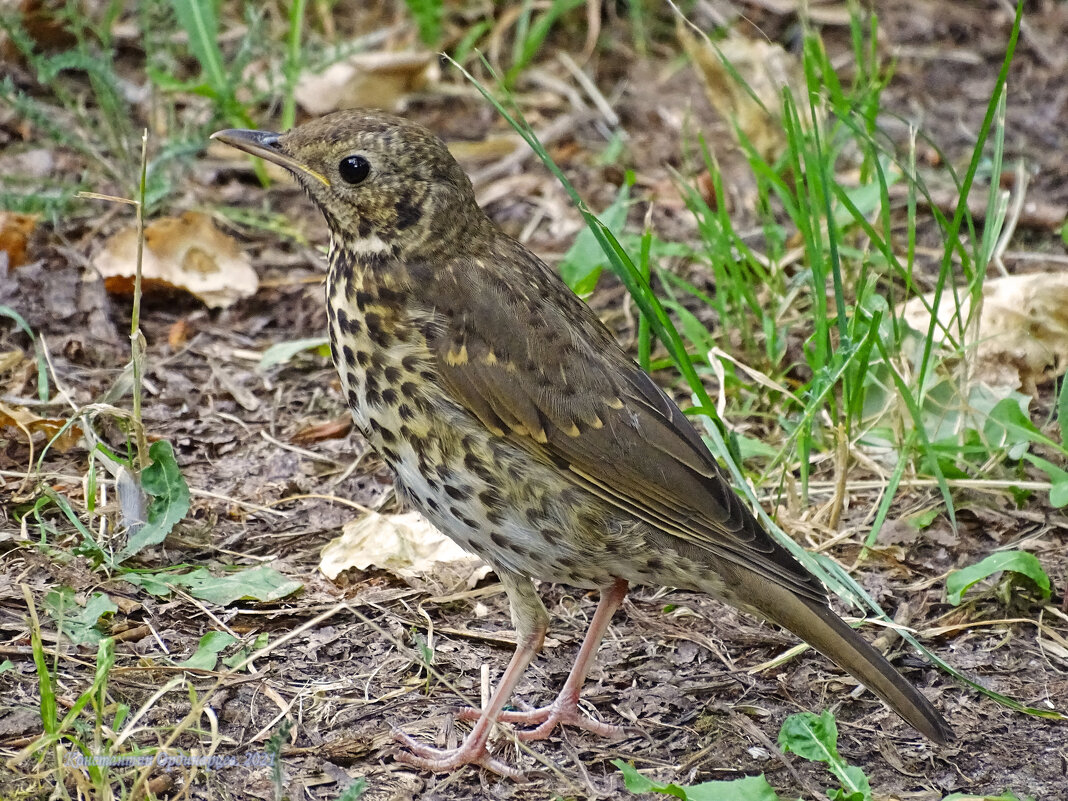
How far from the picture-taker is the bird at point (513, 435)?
3.53 meters

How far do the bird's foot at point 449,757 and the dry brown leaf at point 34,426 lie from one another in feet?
5.45

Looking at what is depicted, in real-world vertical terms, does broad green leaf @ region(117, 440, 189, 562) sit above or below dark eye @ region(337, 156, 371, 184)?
below

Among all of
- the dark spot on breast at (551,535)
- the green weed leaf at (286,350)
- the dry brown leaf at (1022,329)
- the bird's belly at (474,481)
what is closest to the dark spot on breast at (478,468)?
the bird's belly at (474,481)

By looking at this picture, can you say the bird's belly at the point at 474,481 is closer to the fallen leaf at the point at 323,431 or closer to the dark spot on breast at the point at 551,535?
the dark spot on breast at the point at 551,535

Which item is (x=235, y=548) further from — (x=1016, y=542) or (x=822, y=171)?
(x=1016, y=542)

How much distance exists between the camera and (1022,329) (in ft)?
16.4

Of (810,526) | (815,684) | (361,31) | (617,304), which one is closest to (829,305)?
(617,304)

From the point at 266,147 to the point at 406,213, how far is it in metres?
0.45

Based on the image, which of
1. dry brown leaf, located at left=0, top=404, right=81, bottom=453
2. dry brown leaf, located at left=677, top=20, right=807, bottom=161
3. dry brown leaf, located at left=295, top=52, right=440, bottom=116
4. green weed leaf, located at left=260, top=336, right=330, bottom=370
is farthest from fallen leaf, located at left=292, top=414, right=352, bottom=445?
dry brown leaf, located at left=677, top=20, right=807, bottom=161

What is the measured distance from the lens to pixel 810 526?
171 inches

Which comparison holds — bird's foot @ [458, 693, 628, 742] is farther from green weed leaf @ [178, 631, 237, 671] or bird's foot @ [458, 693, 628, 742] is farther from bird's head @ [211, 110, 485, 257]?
bird's head @ [211, 110, 485, 257]

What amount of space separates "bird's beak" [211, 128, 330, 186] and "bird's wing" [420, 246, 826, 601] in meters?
0.49

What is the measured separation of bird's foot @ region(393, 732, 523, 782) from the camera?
346 cm

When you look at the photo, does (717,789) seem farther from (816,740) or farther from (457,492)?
(457,492)
